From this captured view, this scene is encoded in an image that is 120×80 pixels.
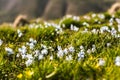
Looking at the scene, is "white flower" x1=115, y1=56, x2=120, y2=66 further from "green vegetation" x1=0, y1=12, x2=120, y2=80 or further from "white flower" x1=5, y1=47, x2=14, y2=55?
"white flower" x1=5, y1=47, x2=14, y2=55

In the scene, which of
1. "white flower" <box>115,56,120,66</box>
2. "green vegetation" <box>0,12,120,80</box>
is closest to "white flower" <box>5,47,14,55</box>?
"green vegetation" <box>0,12,120,80</box>

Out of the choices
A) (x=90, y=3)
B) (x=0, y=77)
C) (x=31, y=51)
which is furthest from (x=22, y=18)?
(x=90, y=3)

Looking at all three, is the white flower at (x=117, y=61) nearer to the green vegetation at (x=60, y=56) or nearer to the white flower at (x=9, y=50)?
the green vegetation at (x=60, y=56)

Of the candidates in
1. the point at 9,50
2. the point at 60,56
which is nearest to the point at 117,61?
the point at 60,56

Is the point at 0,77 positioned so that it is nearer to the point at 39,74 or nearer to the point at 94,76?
the point at 39,74

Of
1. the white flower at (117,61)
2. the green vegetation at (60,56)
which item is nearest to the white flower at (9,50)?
the green vegetation at (60,56)

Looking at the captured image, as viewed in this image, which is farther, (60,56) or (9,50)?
(9,50)

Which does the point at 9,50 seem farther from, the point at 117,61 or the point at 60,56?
the point at 117,61

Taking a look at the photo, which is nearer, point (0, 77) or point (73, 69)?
A: point (73, 69)
